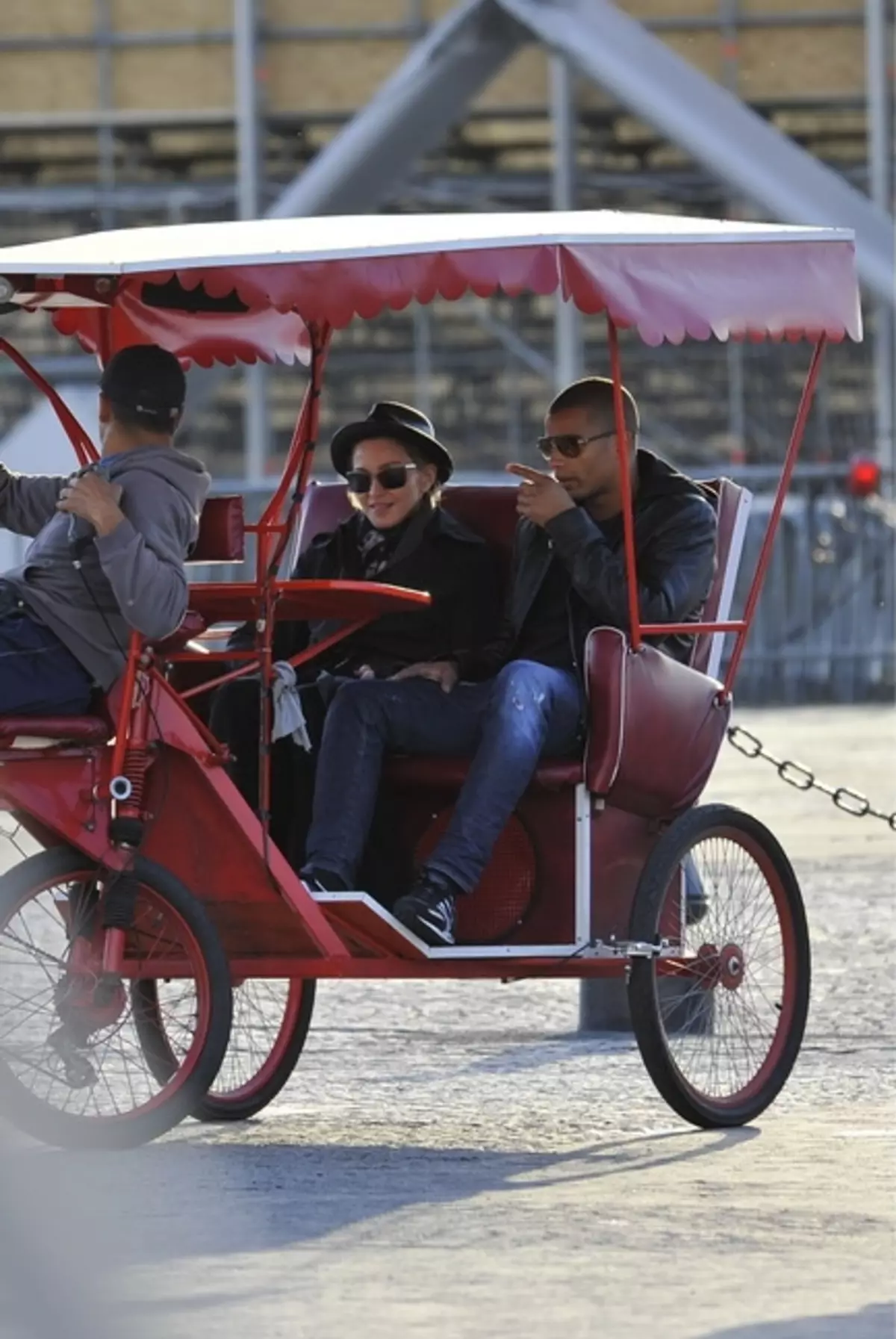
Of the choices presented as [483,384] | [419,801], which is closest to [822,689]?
[483,384]

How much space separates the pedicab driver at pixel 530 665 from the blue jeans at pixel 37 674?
0.63 metres

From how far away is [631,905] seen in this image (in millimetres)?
7750

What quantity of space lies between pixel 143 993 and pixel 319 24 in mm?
17306

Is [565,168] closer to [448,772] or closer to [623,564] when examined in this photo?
[623,564]

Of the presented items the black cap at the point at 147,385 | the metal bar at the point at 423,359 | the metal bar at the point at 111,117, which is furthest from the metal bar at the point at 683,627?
the metal bar at the point at 423,359

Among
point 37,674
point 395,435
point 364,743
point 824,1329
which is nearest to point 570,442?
point 395,435

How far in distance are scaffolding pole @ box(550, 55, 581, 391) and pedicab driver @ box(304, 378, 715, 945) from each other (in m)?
14.9

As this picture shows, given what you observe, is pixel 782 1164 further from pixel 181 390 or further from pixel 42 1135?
pixel 181 390

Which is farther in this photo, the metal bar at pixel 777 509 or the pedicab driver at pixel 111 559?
the metal bar at pixel 777 509

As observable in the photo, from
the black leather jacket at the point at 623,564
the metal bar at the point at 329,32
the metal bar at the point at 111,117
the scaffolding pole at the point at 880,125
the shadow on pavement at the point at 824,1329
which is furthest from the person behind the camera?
the metal bar at the point at 111,117

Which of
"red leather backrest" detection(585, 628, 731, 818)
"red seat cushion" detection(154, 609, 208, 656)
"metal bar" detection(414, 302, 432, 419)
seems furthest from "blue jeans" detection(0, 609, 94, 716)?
"metal bar" detection(414, 302, 432, 419)

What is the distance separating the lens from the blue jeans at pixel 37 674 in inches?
284

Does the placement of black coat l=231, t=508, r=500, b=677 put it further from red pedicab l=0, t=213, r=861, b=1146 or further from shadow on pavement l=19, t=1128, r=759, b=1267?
shadow on pavement l=19, t=1128, r=759, b=1267

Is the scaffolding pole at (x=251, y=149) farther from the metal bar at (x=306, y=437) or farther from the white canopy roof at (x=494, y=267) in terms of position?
the metal bar at (x=306, y=437)
